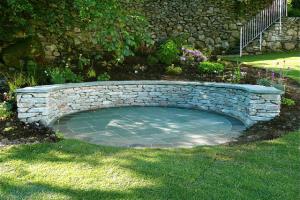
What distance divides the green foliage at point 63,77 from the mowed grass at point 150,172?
3.07 m

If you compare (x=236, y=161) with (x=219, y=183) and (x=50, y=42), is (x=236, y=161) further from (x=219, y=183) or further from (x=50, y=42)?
(x=50, y=42)

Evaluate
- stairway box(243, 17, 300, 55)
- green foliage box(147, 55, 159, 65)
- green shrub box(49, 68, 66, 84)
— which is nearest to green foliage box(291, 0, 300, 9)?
stairway box(243, 17, 300, 55)

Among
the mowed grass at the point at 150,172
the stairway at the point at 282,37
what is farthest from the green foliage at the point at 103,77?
the stairway at the point at 282,37

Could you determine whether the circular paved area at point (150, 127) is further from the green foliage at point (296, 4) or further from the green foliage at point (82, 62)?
the green foliage at point (296, 4)

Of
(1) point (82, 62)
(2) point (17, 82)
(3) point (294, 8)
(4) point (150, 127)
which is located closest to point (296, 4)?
(3) point (294, 8)

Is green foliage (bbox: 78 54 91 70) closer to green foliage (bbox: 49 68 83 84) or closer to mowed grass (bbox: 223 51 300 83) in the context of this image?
green foliage (bbox: 49 68 83 84)

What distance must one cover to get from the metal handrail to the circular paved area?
7581mm

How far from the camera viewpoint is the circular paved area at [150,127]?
6.19 metres

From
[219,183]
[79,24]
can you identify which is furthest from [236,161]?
[79,24]

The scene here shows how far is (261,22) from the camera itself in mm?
15469

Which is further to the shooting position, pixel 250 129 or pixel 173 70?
pixel 173 70

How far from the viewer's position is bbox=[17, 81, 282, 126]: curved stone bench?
274 inches

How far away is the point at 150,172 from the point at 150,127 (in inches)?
93.1

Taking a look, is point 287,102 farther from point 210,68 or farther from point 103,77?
point 103,77
